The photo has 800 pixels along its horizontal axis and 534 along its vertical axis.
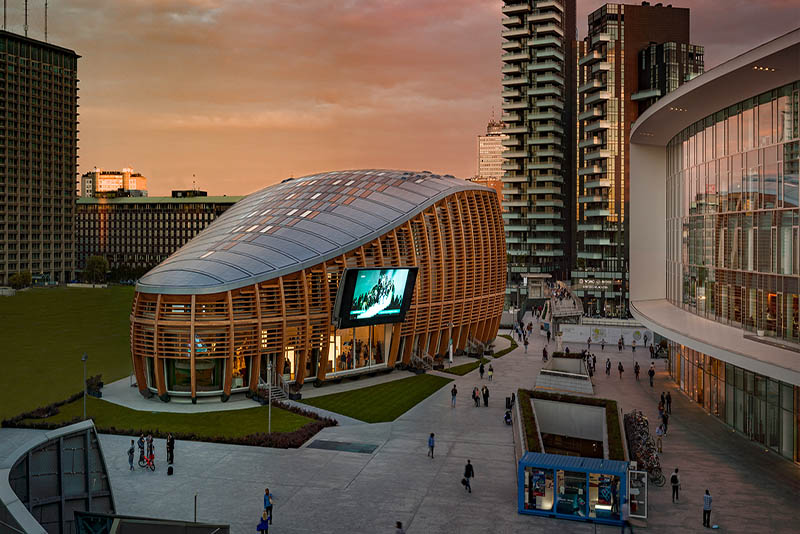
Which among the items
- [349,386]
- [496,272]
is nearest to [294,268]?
[349,386]

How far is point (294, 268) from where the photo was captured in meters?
49.2

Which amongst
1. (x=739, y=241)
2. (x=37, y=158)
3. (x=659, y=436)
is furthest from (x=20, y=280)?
(x=739, y=241)

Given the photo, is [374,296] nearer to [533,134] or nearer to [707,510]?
[707,510]

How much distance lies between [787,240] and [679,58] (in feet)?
357

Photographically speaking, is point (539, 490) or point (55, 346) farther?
point (55, 346)

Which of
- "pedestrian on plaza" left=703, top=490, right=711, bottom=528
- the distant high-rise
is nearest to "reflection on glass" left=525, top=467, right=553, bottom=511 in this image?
"pedestrian on plaza" left=703, top=490, right=711, bottom=528

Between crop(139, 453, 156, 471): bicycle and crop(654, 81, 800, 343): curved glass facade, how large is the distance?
31.9 metres

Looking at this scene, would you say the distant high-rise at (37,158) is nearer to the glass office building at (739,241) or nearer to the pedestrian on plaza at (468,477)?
the glass office building at (739,241)

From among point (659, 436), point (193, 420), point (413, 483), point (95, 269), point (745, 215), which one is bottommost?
point (413, 483)

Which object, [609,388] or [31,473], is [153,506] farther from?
[609,388]

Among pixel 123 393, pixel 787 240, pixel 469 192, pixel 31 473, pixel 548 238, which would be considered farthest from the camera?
pixel 548 238

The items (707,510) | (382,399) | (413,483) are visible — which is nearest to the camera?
(707,510)

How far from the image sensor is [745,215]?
121 ft

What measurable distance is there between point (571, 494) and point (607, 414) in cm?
751
